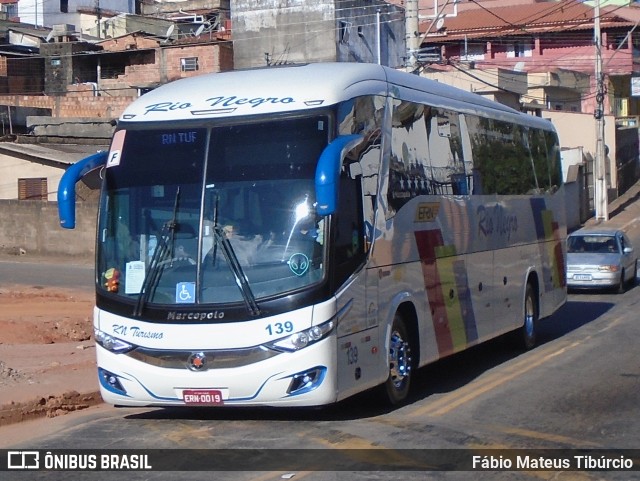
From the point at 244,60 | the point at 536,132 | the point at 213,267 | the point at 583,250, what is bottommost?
the point at 583,250

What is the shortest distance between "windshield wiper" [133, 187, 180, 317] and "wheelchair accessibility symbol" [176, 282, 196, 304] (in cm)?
24

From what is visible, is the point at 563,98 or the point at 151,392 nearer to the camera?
the point at 151,392

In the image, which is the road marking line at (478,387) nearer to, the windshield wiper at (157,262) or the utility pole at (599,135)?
the windshield wiper at (157,262)

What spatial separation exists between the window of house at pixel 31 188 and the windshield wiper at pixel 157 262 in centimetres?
3004

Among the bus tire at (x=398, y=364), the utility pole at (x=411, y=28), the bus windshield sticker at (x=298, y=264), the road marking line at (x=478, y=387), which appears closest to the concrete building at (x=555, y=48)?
the utility pole at (x=411, y=28)

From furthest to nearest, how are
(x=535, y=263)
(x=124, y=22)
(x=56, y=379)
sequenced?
(x=124, y=22), (x=535, y=263), (x=56, y=379)

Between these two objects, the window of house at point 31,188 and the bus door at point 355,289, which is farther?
the window of house at point 31,188

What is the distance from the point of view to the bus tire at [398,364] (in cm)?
1083

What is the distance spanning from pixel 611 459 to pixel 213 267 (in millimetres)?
3812

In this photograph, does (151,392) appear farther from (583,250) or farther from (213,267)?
(583,250)

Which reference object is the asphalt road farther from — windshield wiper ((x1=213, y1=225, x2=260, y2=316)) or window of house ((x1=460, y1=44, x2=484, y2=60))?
window of house ((x1=460, y1=44, x2=484, y2=60))

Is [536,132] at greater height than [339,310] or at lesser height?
greater

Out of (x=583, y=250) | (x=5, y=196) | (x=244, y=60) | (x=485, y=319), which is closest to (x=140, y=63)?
(x=244, y=60)

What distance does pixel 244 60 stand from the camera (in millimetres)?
58000
